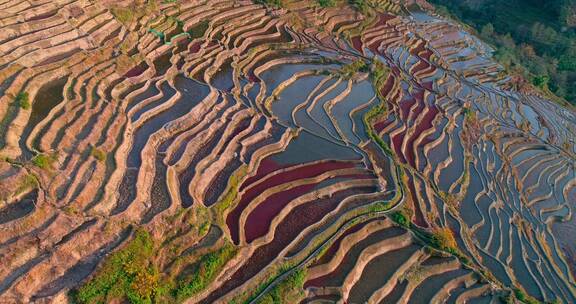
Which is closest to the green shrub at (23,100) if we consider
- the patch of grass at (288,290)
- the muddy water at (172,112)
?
the muddy water at (172,112)

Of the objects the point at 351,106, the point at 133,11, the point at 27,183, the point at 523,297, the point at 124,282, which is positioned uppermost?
the point at 133,11

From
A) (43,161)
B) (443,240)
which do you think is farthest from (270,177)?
(43,161)

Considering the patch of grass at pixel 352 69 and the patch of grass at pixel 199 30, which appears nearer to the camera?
the patch of grass at pixel 199 30

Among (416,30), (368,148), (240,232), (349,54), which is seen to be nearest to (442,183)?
(368,148)

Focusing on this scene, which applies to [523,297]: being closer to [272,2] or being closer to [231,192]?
[231,192]

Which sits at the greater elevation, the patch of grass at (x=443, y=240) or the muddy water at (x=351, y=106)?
the muddy water at (x=351, y=106)

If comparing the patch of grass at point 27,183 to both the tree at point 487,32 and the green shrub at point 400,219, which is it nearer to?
the green shrub at point 400,219

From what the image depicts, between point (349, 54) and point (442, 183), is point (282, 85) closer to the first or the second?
point (349, 54)

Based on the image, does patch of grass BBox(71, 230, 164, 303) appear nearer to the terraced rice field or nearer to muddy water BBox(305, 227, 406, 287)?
the terraced rice field
